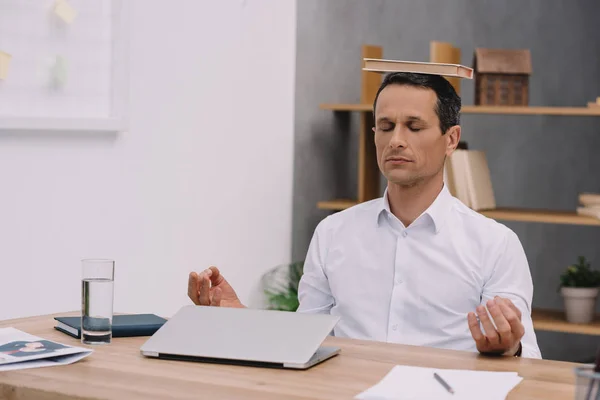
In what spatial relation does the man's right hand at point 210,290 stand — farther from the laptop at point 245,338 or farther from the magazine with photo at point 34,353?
the magazine with photo at point 34,353

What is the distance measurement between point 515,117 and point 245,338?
279 cm

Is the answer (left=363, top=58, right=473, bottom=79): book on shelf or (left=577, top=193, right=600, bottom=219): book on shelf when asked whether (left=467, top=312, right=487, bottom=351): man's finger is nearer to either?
(left=363, top=58, right=473, bottom=79): book on shelf

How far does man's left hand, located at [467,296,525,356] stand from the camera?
64.7 inches

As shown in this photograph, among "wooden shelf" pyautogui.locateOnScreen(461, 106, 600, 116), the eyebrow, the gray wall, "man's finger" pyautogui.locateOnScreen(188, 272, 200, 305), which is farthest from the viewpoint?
the gray wall

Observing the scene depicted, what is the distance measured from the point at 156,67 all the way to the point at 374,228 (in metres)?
1.14

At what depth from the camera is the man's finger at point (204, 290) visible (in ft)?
6.32

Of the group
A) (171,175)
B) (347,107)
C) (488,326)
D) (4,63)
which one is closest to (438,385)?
(488,326)

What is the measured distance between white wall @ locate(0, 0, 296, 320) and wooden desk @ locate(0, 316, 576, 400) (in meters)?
1.00

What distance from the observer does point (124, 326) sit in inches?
71.1

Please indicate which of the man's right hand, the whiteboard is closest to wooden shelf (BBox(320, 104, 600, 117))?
the whiteboard

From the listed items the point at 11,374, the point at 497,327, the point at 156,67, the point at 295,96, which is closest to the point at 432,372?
the point at 497,327

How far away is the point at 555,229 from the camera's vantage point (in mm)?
4141

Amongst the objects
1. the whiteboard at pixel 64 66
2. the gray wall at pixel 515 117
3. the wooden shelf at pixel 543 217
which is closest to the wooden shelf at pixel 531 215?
the wooden shelf at pixel 543 217

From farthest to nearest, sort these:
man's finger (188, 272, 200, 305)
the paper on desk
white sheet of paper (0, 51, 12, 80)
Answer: white sheet of paper (0, 51, 12, 80) < man's finger (188, 272, 200, 305) < the paper on desk
